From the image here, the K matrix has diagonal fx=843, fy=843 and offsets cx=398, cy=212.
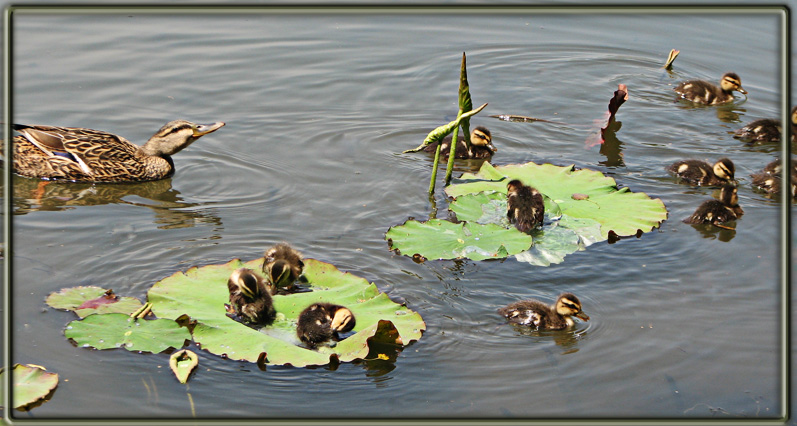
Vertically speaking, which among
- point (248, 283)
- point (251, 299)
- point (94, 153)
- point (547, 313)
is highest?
point (94, 153)

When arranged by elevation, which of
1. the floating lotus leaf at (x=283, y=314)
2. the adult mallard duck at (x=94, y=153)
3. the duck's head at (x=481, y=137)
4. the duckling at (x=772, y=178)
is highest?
the adult mallard duck at (x=94, y=153)

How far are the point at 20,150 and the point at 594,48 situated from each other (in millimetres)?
7587

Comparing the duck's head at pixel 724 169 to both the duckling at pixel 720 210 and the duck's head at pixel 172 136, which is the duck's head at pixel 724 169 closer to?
the duckling at pixel 720 210

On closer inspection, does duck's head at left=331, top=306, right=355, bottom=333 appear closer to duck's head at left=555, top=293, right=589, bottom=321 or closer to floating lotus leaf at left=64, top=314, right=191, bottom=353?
floating lotus leaf at left=64, top=314, right=191, bottom=353

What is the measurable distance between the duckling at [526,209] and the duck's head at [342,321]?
210cm

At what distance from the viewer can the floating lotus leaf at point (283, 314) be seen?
201 inches

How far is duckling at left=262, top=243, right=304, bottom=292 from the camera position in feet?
19.0

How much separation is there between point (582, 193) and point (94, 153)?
15.3ft

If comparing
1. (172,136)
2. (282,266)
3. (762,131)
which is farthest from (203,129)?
(762,131)

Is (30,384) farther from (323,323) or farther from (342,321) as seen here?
(342,321)

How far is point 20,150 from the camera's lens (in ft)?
27.1

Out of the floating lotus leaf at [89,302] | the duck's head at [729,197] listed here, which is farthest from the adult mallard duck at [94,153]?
the duck's head at [729,197]

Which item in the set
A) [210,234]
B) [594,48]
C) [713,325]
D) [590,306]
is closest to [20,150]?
[210,234]

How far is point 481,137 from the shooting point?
875 centimetres
